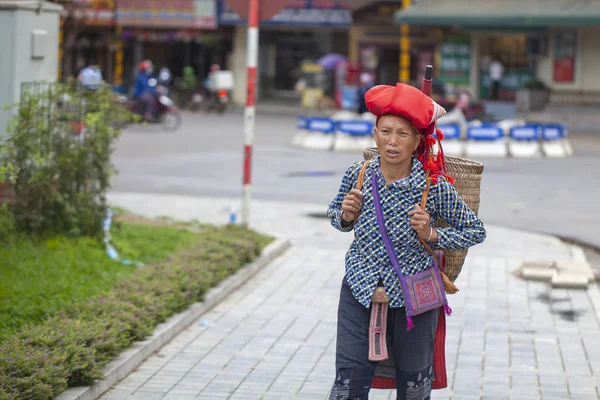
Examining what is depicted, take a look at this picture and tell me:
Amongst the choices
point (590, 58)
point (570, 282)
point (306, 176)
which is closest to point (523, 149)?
point (306, 176)

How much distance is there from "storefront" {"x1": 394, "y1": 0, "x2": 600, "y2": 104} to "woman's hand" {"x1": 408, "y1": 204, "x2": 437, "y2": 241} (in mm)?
29311

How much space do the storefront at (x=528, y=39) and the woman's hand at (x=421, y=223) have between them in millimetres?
29311

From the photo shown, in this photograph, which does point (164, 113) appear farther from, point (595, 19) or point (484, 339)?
point (484, 339)

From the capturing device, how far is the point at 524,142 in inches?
927

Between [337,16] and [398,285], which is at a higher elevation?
[337,16]

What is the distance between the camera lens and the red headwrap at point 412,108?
424cm

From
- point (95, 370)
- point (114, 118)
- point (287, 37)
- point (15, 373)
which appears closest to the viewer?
point (15, 373)

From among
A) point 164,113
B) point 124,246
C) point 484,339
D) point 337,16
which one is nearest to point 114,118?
point 124,246

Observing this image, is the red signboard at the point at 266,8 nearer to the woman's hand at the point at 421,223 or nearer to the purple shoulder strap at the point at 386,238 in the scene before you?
the purple shoulder strap at the point at 386,238

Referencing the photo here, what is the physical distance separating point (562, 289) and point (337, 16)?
3111 centimetres

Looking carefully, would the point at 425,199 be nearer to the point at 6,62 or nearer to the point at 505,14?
the point at 6,62

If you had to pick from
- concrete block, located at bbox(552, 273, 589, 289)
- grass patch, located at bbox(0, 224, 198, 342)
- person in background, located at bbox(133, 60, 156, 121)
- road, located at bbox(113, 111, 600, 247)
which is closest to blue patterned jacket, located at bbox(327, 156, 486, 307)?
grass patch, located at bbox(0, 224, 198, 342)

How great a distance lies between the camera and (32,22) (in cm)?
930

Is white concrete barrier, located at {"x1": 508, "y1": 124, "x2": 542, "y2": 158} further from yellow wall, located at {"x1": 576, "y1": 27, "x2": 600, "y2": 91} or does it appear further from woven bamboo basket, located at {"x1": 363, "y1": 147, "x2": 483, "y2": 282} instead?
woven bamboo basket, located at {"x1": 363, "y1": 147, "x2": 483, "y2": 282}
